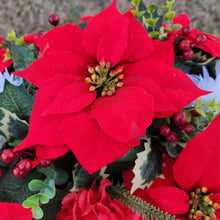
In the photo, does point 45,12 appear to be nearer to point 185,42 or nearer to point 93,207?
point 185,42

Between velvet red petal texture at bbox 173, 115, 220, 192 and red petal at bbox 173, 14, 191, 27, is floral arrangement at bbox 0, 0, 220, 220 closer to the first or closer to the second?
velvet red petal texture at bbox 173, 115, 220, 192

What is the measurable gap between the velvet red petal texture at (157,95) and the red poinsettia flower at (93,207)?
130 mm

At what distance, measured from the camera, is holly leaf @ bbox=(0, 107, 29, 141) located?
0.34 metres

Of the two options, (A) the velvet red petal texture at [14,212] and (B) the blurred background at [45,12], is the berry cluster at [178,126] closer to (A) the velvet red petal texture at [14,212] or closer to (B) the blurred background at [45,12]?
(A) the velvet red petal texture at [14,212]

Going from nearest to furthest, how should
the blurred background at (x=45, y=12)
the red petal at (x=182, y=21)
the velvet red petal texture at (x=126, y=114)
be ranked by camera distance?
the velvet red petal texture at (x=126, y=114) → the red petal at (x=182, y=21) → the blurred background at (x=45, y=12)

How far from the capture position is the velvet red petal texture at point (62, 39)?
34 centimetres

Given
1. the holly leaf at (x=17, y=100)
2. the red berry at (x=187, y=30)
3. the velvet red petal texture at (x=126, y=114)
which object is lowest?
the holly leaf at (x=17, y=100)

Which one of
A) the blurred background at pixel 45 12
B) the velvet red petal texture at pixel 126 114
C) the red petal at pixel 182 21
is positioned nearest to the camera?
the velvet red petal texture at pixel 126 114

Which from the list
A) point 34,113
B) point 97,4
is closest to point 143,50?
point 34,113

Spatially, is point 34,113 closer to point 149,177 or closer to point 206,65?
point 149,177

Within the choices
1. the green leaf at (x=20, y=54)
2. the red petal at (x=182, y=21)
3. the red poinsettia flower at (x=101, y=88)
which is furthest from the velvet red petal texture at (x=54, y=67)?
the red petal at (x=182, y=21)

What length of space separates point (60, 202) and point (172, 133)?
0.19 metres

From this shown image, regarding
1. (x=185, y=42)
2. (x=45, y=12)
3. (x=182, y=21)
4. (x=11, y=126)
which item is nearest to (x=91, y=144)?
(x=11, y=126)

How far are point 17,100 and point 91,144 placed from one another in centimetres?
14
